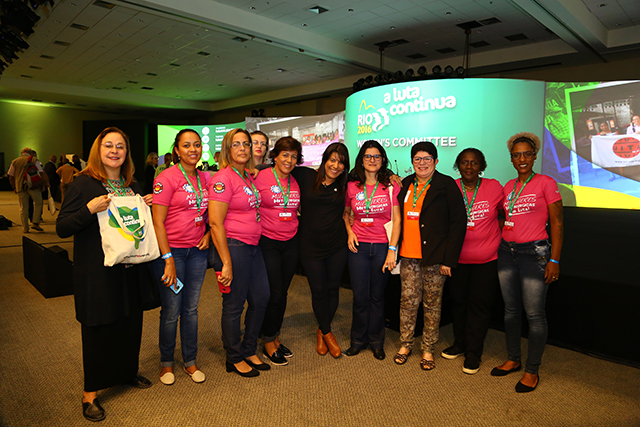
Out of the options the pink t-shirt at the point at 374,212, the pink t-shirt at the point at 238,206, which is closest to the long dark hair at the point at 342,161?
the pink t-shirt at the point at 374,212

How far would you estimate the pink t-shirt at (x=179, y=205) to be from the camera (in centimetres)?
232

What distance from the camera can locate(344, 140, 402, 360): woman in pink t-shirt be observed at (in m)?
2.83

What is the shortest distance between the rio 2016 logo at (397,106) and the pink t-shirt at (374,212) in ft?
12.1

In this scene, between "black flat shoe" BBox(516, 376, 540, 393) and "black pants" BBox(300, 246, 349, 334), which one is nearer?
"black flat shoe" BBox(516, 376, 540, 393)

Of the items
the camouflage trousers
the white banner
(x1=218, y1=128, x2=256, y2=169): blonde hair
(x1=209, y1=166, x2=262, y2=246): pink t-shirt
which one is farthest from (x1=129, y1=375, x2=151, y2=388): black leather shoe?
the white banner

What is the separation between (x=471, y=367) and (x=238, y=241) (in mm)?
1738

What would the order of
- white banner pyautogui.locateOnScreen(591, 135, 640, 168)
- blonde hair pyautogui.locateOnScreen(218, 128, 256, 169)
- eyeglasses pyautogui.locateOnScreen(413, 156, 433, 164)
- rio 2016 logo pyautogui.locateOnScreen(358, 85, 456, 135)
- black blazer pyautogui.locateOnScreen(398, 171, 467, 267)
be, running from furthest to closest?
white banner pyautogui.locateOnScreen(591, 135, 640, 168) → rio 2016 logo pyautogui.locateOnScreen(358, 85, 456, 135) → eyeglasses pyautogui.locateOnScreen(413, 156, 433, 164) → black blazer pyautogui.locateOnScreen(398, 171, 467, 267) → blonde hair pyautogui.locateOnScreen(218, 128, 256, 169)

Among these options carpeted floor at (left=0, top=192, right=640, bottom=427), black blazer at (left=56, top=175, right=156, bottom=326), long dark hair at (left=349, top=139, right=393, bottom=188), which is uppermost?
long dark hair at (left=349, top=139, right=393, bottom=188)

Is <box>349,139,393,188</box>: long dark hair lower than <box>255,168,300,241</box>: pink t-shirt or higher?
higher

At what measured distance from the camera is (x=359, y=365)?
2.83 m

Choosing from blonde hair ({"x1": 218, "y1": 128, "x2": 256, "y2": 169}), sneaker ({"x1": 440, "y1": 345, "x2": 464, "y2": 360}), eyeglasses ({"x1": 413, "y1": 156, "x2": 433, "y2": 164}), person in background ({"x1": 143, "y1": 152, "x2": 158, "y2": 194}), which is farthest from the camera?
person in background ({"x1": 143, "y1": 152, "x2": 158, "y2": 194})

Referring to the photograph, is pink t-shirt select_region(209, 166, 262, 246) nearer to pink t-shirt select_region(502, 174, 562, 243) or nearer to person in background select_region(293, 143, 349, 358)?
person in background select_region(293, 143, 349, 358)

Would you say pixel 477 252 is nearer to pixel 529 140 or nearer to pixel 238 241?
pixel 529 140

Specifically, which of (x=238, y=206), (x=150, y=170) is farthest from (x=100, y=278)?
(x=150, y=170)
